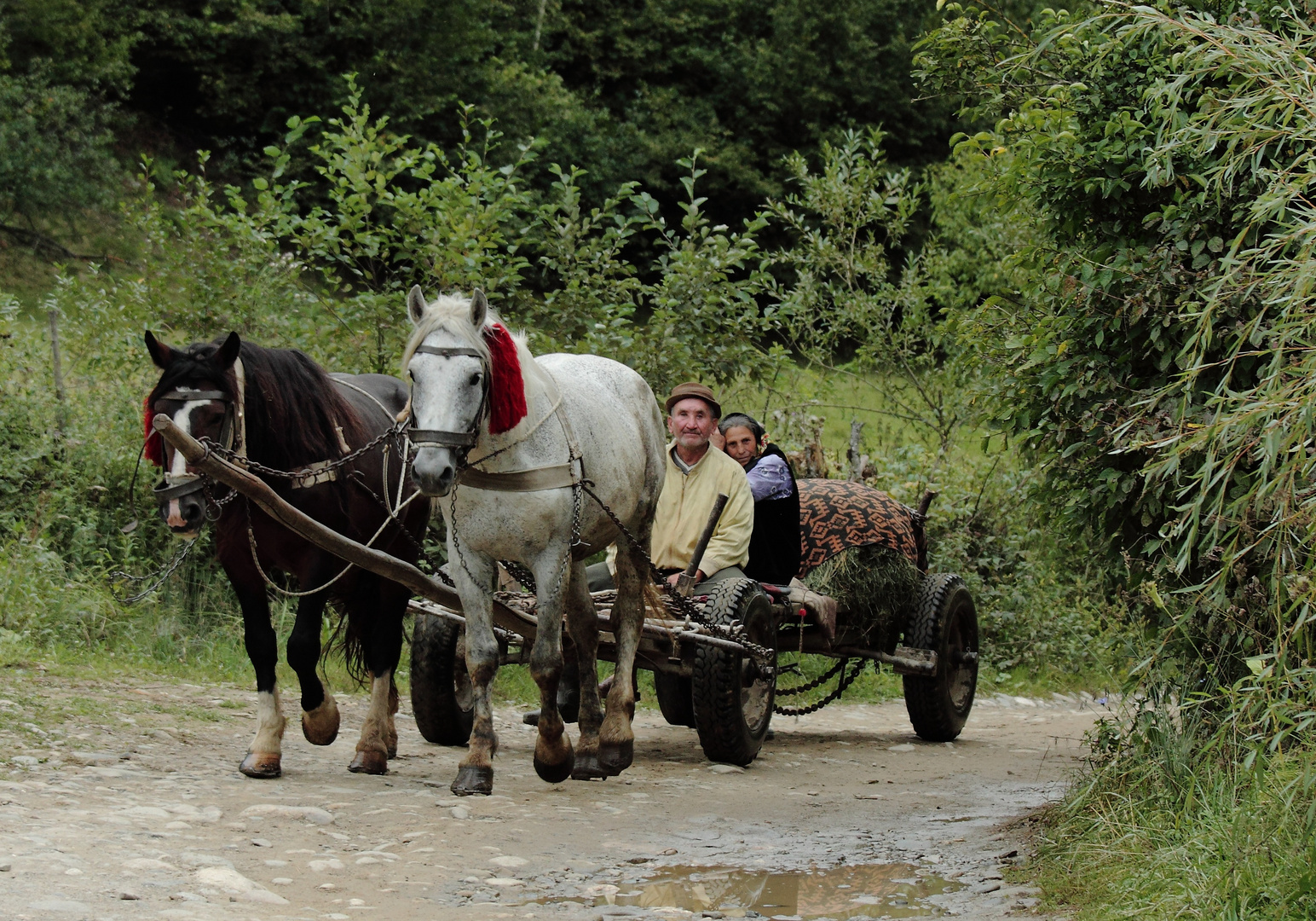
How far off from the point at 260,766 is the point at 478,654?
1.16 metres

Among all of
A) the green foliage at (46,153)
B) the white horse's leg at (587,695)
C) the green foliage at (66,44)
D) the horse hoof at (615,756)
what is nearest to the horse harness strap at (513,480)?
the white horse's leg at (587,695)

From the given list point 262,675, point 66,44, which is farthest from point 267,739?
point 66,44

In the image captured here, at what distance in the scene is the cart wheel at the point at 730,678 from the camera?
6977 millimetres

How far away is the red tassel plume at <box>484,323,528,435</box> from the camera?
5.64 m

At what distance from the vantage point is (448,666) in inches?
291

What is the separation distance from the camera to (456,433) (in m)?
5.29

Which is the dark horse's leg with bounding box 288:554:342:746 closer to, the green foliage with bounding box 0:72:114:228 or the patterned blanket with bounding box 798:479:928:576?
the patterned blanket with bounding box 798:479:928:576

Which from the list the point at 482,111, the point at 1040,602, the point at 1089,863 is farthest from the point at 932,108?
the point at 1089,863

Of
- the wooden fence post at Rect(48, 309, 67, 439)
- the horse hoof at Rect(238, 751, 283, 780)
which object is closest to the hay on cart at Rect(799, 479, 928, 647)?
the horse hoof at Rect(238, 751, 283, 780)

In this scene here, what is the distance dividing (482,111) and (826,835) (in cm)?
2182

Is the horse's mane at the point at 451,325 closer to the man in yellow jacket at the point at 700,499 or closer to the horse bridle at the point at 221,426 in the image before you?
the horse bridle at the point at 221,426

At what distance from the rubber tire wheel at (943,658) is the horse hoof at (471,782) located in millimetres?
3453

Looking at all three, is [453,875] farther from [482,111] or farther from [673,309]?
[482,111]

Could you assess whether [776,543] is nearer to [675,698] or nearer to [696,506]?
[696,506]
